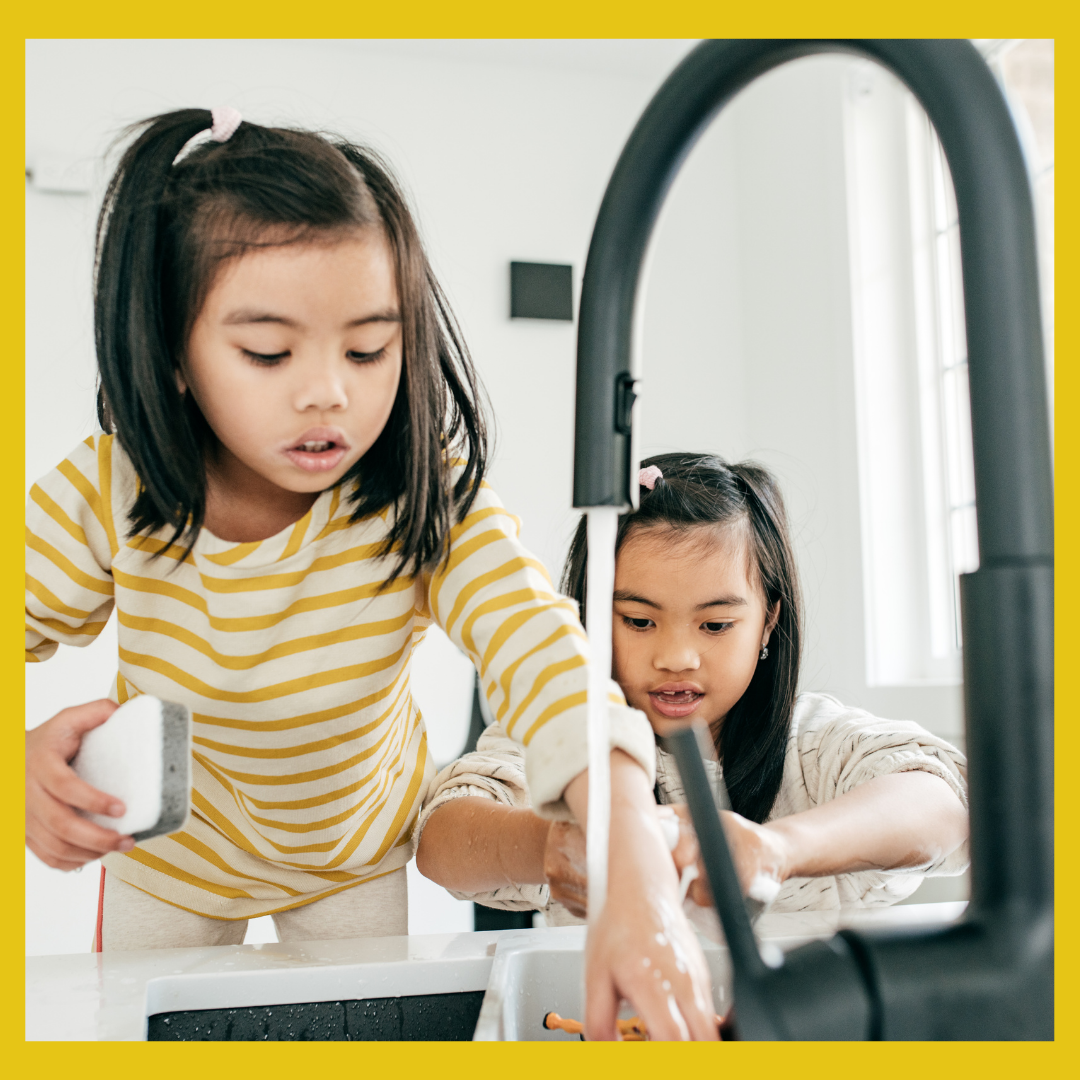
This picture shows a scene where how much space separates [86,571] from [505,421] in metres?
2.22

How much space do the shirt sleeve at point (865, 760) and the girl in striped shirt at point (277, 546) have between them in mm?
459

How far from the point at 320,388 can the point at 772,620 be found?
81cm

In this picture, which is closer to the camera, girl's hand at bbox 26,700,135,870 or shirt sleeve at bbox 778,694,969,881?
girl's hand at bbox 26,700,135,870

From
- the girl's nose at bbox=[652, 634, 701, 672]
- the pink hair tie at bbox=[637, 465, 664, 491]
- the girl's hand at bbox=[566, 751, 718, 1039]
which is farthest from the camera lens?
the pink hair tie at bbox=[637, 465, 664, 491]

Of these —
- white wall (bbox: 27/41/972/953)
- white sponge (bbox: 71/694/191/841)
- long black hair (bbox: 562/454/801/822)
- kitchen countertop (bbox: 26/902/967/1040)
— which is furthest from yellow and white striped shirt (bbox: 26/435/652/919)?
white wall (bbox: 27/41/972/953)

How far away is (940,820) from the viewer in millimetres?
910

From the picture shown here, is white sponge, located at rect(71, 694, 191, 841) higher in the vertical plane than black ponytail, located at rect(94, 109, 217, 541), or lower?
lower

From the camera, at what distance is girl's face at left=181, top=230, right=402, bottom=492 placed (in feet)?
2.17

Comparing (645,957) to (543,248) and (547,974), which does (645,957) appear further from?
(543,248)

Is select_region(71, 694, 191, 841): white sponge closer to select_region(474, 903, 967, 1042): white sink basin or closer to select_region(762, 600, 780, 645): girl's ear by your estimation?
select_region(474, 903, 967, 1042): white sink basin

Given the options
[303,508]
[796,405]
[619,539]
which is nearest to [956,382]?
[796,405]

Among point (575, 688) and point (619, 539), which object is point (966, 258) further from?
point (619, 539)

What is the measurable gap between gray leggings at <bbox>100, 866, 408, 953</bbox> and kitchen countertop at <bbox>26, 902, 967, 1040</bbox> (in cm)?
25

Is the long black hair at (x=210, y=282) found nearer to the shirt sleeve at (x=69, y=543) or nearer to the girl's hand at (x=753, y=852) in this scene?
the shirt sleeve at (x=69, y=543)
